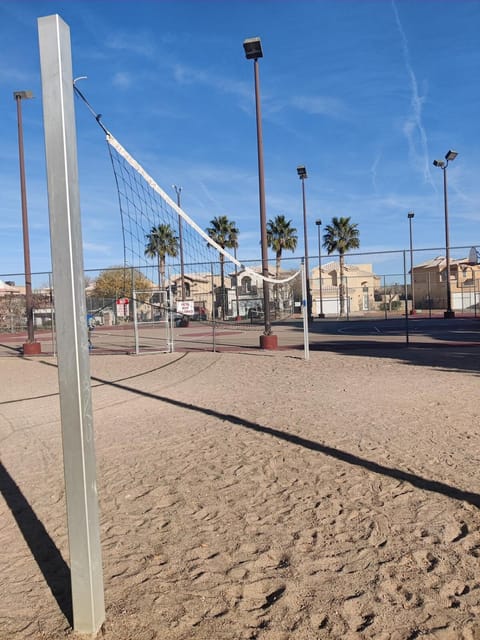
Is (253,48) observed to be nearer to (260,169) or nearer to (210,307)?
(260,169)

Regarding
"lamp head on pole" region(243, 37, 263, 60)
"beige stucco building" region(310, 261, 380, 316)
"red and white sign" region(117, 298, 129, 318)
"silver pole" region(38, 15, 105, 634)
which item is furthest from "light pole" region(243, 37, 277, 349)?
"beige stucco building" region(310, 261, 380, 316)

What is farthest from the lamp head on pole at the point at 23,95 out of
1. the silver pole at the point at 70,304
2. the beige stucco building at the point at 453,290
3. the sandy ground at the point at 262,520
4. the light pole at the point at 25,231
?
the beige stucco building at the point at 453,290

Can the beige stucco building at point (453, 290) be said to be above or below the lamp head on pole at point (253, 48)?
below

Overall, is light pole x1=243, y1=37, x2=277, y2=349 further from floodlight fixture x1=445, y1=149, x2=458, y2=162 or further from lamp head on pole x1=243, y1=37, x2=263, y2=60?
floodlight fixture x1=445, y1=149, x2=458, y2=162

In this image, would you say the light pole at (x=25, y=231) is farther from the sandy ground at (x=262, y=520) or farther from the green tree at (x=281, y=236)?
the green tree at (x=281, y=236)

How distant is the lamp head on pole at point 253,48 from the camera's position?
13930mm

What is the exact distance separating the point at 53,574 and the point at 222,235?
42.9 meters

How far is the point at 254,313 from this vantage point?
29391 mm

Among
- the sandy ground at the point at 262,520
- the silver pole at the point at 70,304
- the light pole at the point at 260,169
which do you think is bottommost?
the sandy ground at the point at 262,520

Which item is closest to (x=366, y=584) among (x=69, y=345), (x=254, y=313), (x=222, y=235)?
(x=69, y=345)

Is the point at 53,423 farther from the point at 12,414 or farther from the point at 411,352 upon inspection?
the point at 411,352

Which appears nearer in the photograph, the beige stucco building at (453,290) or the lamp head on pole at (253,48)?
the lamp head on pole at (253,48)

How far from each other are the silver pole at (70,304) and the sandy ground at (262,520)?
0.50 meters

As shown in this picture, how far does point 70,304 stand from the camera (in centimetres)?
222
